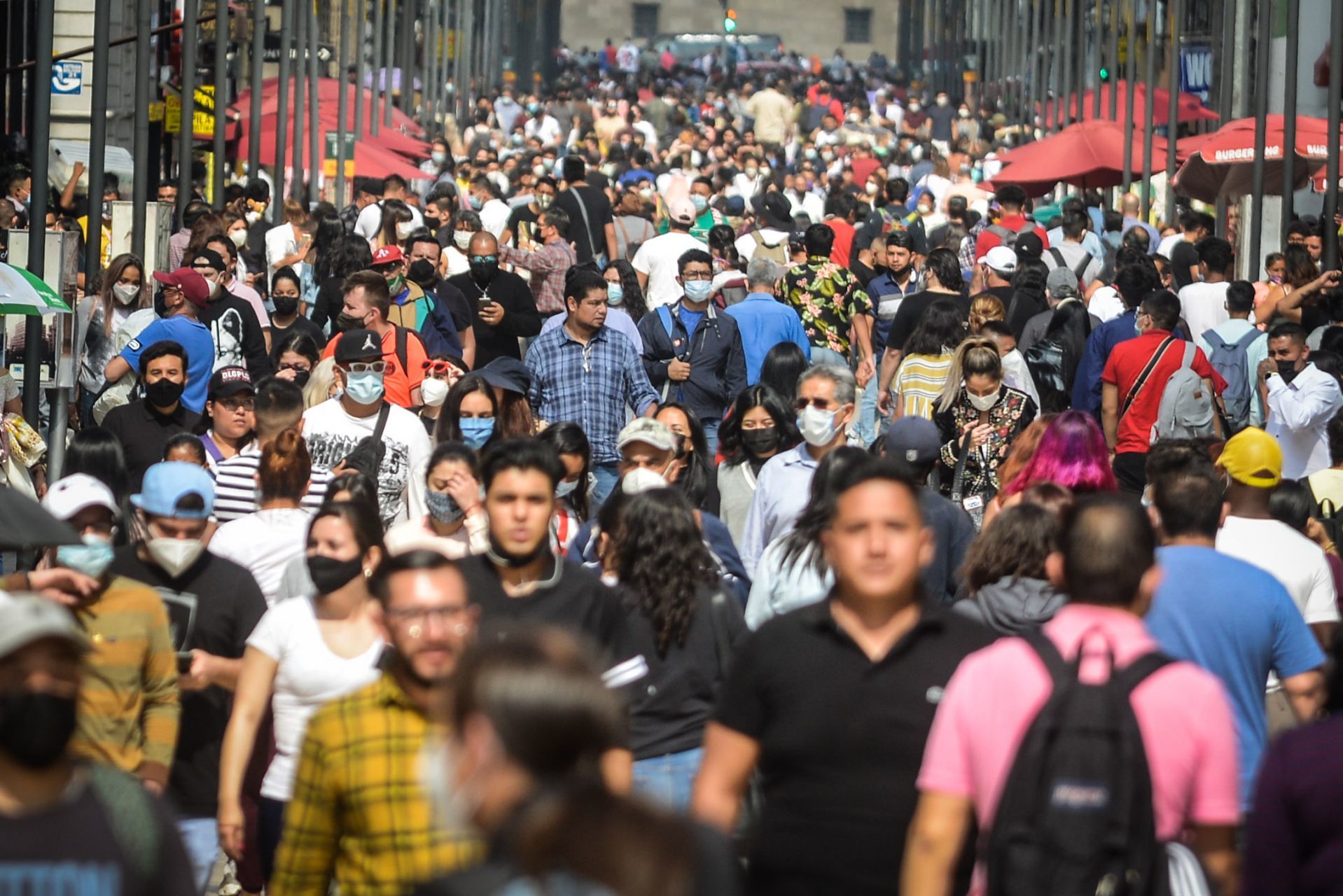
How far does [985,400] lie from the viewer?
11.0 metres

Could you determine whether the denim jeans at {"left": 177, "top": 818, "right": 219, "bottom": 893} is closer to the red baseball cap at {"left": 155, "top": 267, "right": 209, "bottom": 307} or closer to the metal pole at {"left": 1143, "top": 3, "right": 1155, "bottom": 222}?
the red baseball cap at {"left": 155, "top": 267, "right": 209, "bottom": 307}

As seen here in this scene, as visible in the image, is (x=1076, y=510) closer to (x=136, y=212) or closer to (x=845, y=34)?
(x=136, y=212)

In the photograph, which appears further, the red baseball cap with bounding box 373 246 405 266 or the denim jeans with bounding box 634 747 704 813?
the red baseball cap with bounding box 373 246 405 266

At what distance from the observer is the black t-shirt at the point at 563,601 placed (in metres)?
6.17

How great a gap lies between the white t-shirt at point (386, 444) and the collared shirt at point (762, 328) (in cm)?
437

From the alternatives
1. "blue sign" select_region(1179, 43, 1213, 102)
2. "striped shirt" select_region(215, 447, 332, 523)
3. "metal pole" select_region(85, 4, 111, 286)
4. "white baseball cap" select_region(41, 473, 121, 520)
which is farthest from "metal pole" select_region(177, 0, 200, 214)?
"blue sign" select_region(1179, 43, 1213, 102)

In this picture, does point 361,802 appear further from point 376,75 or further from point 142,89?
point 376,75

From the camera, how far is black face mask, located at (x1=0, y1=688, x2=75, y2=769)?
Answer: 13.0 ft

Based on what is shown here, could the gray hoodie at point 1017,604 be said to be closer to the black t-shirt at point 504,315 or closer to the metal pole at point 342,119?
the black t-shirt at point 504,315

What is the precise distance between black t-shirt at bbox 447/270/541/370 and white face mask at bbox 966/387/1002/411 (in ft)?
14.7

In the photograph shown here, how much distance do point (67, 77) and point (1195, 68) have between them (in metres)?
24.8

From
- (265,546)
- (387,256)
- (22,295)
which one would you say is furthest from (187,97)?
(265,546)

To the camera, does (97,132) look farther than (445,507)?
Yes

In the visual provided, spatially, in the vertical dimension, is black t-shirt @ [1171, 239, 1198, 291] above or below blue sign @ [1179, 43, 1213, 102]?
below
